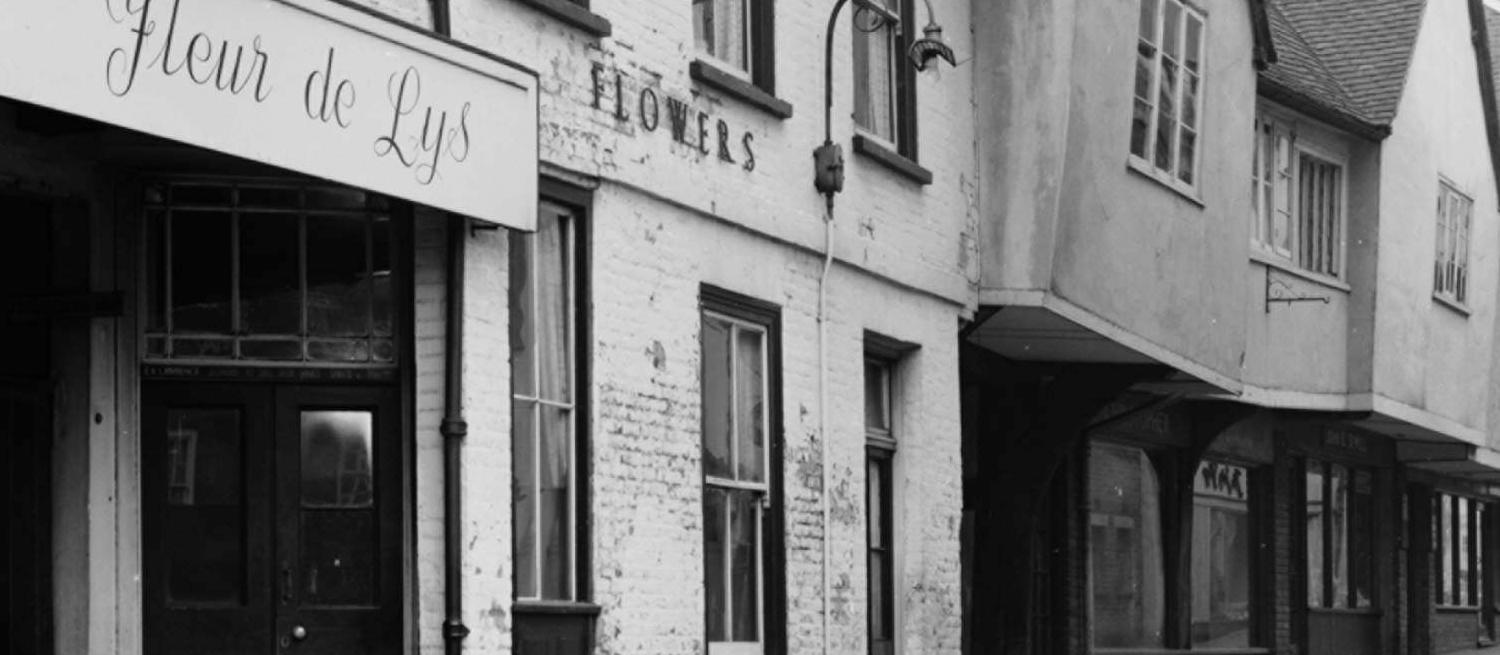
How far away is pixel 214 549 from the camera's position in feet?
36.4

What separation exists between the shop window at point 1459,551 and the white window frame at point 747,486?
21.5m

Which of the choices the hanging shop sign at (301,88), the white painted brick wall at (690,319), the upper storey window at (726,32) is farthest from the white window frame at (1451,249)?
the hanging shop sign at (301,88)

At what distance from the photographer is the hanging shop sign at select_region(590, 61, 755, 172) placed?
12.9 metres

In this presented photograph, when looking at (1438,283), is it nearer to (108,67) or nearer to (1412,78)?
(1412,78)

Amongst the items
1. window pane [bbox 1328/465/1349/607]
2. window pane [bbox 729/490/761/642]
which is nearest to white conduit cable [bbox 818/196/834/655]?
window pane [bbox 729/490/761/642]

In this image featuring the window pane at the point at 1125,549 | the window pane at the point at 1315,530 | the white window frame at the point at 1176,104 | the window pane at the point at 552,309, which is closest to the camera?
the window pane at the point at 552,309

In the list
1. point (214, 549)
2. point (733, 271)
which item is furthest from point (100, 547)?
point (733, 271)

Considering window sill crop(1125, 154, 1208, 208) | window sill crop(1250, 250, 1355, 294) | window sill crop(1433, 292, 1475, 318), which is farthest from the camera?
window sill crop(1433, 292, 1475, 318)

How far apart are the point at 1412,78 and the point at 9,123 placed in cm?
2011

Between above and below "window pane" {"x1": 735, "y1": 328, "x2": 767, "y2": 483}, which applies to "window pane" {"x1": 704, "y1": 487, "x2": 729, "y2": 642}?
below

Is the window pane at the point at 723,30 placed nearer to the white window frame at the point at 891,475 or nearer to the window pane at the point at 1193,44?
the white window frame at the point at 891,475

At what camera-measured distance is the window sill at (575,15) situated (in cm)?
1220

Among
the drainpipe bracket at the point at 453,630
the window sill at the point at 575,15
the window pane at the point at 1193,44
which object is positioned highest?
the window pane at the point at 1193,44

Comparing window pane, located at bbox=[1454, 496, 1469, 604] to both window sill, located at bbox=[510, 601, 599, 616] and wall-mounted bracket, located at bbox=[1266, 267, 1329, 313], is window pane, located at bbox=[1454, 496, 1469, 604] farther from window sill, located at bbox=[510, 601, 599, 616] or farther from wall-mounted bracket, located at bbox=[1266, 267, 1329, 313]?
window sill, located at bbox=[510, 601, 599, 616]
